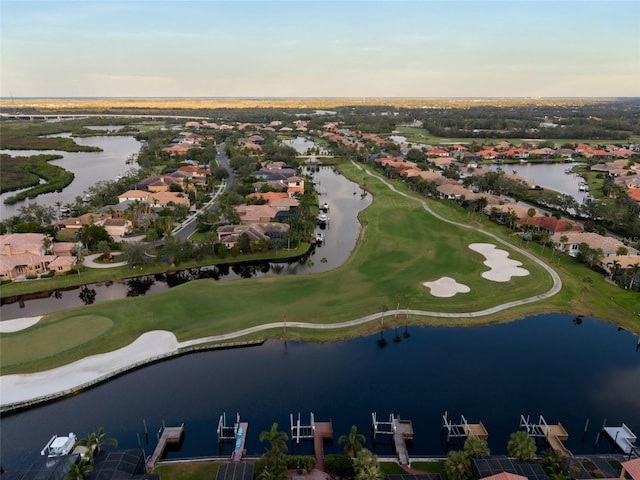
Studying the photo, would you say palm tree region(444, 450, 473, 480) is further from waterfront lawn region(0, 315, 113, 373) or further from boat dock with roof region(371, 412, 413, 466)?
waterfront lawn region(0, 315, 113, 373)

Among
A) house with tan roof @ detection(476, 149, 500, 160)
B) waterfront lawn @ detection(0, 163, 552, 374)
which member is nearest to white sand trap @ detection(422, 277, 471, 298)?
waterfront lawn @ detection(0, 163, 552, 374)

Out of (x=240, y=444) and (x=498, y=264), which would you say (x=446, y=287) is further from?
(x=240, y=444)

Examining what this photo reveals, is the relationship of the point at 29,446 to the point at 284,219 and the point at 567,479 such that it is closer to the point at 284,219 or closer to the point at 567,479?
the point at 567,479

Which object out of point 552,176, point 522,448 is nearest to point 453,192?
point 552,176

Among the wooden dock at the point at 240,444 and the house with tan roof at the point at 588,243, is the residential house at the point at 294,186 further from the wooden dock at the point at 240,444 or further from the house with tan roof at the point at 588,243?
the wooden dock at the point at 240,444

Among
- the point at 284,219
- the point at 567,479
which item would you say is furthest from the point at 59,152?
the point at 567,479

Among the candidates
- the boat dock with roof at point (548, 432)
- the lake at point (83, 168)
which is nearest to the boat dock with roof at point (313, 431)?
the boat dock with roof at point (548, 432)
